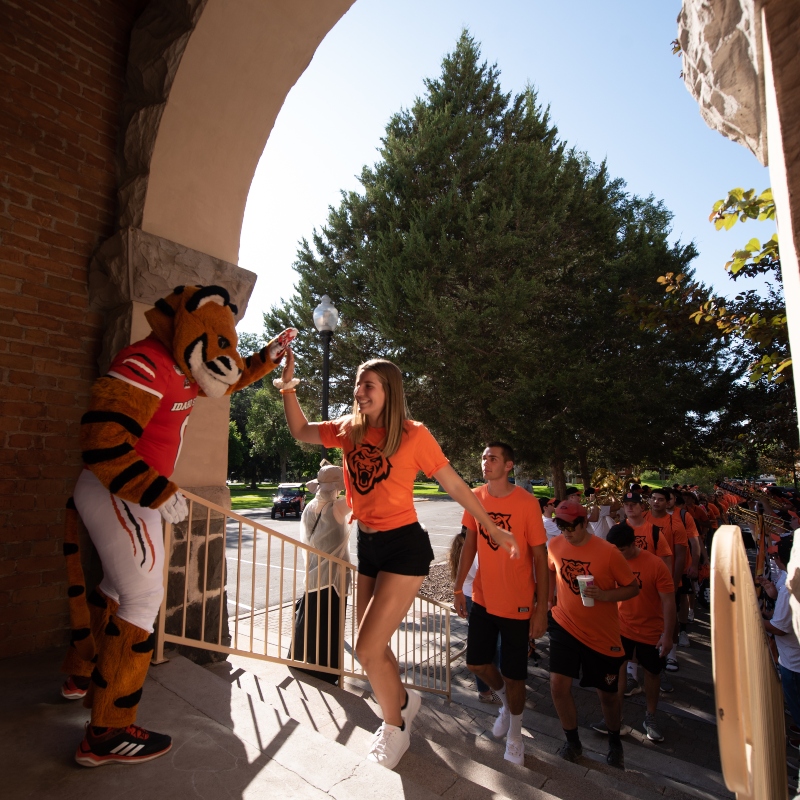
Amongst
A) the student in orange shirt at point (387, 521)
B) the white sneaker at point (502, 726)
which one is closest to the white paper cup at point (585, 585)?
the white sneaker at point (502, 726)

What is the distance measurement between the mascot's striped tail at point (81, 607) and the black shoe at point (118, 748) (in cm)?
31

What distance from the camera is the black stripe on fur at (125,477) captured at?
6.61 ft

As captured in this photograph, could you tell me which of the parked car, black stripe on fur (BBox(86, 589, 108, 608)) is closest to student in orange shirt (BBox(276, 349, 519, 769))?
black stripe on fur (BBox(86, 589, 108, 608))

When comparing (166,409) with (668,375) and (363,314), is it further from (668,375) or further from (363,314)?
(668,375)

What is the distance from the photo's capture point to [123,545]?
83.2 inches

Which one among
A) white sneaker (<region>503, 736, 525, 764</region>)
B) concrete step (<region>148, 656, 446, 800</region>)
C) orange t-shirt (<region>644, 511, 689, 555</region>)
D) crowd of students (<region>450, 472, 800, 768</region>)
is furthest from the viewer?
orange t-shirt (<region>644, 511, 689, 555</region>)

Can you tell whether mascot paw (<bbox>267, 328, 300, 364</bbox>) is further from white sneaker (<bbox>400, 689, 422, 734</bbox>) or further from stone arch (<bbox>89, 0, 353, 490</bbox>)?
white sneaker (<bbox>400, 689, 422, 734</bbox>)

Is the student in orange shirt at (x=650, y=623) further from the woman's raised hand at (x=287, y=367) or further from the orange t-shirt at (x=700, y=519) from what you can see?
the orange t-shirt at (x=700, y=519)

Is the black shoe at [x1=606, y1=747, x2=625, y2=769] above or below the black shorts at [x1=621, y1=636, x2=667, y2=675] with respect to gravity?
below

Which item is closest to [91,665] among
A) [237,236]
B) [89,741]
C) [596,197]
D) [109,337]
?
[89,741]

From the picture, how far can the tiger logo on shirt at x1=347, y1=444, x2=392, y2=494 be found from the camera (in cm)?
254

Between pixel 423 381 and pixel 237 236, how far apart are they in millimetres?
8083

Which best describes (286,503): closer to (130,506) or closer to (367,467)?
(367,467)

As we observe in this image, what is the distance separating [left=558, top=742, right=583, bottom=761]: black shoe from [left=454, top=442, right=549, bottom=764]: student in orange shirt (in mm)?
399
